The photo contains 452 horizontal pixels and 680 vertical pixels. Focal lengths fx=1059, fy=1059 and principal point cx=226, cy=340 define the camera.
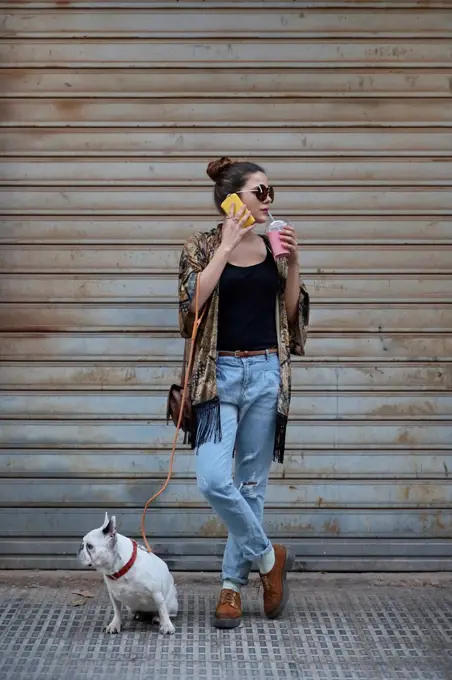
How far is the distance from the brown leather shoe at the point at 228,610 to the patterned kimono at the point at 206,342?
0.81 metres

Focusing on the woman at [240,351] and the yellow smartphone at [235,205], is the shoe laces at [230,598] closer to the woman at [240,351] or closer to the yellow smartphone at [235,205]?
the woman at [240,351]

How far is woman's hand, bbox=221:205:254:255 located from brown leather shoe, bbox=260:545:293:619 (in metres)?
1.58

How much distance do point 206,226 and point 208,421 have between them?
163cm

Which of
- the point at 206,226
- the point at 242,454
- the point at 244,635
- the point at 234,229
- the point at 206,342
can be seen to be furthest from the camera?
the point at 206,226

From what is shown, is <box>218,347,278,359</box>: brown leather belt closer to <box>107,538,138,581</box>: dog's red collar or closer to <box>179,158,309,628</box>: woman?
<box>179,158,309,628</box>: woman

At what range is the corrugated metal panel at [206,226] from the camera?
6.16 m

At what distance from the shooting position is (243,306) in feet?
16.5

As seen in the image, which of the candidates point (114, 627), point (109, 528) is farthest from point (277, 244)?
point (114, 627)

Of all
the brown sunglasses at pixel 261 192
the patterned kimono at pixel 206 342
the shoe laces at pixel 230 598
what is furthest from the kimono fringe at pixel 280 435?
the brown sunglasses at pixel 261 192

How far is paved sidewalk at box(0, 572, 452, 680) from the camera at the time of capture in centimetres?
468

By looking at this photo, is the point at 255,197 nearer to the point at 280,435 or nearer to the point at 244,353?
the point at 244,353

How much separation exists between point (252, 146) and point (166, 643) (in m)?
2.87

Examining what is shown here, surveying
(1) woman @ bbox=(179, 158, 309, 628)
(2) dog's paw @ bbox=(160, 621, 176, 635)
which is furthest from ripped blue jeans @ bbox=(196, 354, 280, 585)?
(2) dog's paw @ bbox=(160, 621, 176, 635)

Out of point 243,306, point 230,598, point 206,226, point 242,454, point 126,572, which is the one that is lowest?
point 230,598
